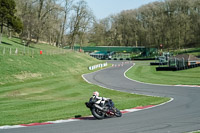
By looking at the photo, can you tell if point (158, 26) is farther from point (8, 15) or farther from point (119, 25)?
point (8, 15)

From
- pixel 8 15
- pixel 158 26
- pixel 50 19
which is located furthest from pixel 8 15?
pixel 158 26

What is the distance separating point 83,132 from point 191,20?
11368 centimetres

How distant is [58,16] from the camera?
340ft

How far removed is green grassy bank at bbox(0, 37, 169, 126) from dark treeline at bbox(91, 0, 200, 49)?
172ft

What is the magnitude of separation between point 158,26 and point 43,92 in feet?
318

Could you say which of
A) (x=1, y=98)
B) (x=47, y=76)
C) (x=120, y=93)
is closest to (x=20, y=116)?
(x=1, y=98)

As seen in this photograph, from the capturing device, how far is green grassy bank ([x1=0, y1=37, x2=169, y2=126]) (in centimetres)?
1733

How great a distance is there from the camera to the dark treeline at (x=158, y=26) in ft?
380

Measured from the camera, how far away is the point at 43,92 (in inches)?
1222

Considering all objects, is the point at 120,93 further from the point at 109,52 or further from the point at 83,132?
A: the point at 109,52

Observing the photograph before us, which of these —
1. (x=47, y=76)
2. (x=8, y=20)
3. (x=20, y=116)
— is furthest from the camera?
(x=8, y=20)

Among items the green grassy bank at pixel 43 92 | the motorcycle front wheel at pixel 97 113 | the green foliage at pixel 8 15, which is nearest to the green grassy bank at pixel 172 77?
the green grassy bank at pixel 43 92

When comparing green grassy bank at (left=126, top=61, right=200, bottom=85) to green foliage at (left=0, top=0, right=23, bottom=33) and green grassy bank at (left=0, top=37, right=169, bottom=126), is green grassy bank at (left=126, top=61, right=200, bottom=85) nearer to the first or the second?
green grassy bank at (left=0, top=37, right=169, bottom=126)

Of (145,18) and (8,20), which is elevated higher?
(145,18)
